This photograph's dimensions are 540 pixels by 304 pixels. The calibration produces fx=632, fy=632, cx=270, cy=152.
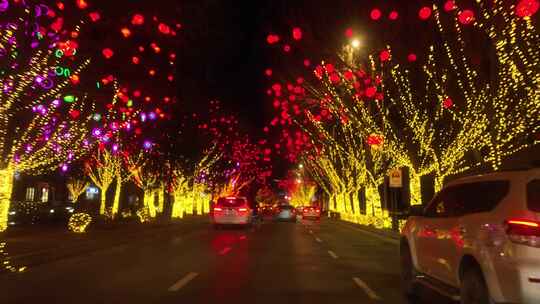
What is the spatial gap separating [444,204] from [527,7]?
941cm

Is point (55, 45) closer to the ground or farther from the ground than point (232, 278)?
farther from the ground

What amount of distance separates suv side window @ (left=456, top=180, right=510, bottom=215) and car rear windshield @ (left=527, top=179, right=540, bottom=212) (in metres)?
0.32

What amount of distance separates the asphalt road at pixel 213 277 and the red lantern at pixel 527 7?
24.9 feet

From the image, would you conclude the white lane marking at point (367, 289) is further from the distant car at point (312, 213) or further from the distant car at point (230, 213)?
the distant car at point (312, 213)

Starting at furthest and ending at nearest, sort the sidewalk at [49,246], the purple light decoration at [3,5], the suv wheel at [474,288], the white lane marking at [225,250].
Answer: the white lane marking at [225,250]
the purple light decoration at [3,5]
the sidewalk at [49,246]
the suv wheel at [474,288]

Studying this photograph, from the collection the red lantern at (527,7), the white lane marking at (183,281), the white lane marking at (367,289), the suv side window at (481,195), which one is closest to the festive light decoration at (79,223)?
the white lane marking at (183,281)

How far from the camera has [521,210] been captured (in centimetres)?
689

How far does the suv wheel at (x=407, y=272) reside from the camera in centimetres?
1065

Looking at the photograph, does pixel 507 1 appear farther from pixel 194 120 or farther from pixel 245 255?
pixel 194 120

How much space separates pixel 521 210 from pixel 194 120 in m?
33.8

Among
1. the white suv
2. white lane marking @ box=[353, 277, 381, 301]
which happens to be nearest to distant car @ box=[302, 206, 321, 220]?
white lane marking @ box=[353, 277, 381, 301]

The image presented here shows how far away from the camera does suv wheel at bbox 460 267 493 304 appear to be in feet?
24.5

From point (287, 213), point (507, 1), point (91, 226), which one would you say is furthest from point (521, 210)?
point (287, 213)

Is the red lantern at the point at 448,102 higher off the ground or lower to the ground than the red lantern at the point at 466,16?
lower
